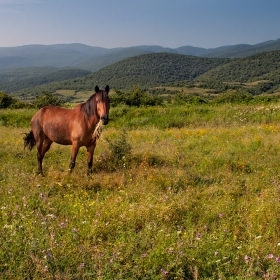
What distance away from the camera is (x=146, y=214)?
4.46m

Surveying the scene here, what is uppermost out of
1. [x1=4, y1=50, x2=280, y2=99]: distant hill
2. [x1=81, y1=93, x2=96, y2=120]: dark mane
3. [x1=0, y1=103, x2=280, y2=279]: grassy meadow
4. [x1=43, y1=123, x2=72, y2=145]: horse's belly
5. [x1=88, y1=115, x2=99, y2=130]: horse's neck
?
[x1=4, y1=50, x2=280, y2=99]: distant hill

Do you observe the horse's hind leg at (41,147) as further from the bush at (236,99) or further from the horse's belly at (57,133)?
the bush at (236,99)

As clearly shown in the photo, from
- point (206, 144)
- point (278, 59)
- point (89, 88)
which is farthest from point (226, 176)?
point (278, 59)

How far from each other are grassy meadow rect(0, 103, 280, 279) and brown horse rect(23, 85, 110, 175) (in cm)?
74

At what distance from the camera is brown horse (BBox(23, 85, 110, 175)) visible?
238 inches

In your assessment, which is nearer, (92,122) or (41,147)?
(92,122)

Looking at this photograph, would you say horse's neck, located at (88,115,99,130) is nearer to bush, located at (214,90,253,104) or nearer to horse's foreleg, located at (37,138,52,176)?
horse's foreleg, located at (37,138,52,176)

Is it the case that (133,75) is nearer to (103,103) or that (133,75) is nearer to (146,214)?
(103,103)

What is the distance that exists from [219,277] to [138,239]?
42.7 inches

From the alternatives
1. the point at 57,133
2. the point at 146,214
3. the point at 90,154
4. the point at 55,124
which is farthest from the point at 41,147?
the point at 146,214

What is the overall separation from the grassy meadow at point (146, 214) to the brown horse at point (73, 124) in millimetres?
745

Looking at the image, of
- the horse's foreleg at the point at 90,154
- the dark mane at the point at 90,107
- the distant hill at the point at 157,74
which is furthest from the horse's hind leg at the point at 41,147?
the distant hill at the point at 157,74

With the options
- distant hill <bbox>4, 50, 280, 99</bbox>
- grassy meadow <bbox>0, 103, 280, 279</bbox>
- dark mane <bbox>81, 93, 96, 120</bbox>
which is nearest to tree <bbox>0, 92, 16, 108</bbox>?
grassy meadow <bbox>0, 103, 280, 279</bbox>

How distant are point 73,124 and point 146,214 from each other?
3.30 meters
